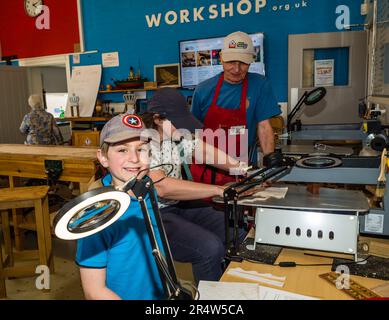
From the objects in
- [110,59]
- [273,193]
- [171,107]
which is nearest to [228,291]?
[273,193]

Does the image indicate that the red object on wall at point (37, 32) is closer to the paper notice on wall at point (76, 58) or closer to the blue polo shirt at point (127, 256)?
the paper notice on wall at point (76, 58)

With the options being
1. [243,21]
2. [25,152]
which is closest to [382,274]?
[25,152]

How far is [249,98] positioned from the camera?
7.76 feet

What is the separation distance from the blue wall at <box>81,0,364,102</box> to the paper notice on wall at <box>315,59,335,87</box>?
362mm

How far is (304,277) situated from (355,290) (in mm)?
150

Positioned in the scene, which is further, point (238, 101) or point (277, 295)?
point (238, 101)

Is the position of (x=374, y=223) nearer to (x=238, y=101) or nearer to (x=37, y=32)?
(x=238, y=101)

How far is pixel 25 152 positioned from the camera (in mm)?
3117

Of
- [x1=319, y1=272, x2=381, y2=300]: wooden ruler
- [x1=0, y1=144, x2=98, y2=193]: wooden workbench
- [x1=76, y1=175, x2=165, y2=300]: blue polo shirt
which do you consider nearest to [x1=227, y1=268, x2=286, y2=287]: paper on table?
[x1=319, y1=272, x2=381, y2=300]: wooden ruler

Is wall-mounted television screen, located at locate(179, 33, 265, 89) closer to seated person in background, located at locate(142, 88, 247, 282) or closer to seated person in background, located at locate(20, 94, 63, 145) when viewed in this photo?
seated person in background, located at locate(20, 94, 63, 145)

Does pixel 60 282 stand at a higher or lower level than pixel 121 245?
lower

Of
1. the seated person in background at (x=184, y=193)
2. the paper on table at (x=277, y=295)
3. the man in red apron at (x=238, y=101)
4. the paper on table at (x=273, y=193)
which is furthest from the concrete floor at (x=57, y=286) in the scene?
the paper on table at (x=277, y=295)

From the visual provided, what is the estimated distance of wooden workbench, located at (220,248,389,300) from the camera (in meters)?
1.03
